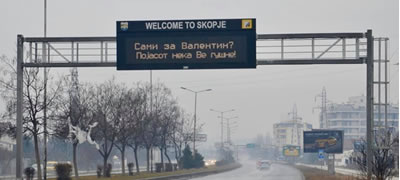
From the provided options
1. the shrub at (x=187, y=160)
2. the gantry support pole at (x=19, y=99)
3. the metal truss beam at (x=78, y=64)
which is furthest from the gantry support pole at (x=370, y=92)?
the shrub at (x=187, y=160)

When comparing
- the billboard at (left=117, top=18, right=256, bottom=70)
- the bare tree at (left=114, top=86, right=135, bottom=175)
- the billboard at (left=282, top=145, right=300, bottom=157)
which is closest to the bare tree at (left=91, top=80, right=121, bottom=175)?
the bare tree at (left=114, top=86, right=135, bottom=175)

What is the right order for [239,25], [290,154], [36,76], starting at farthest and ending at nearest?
[290,154]
[36,76]
[239,25]

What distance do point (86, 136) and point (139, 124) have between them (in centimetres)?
1154

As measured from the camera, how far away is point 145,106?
78875 millimetres

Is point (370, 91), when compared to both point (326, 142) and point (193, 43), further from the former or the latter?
point (326, 142)

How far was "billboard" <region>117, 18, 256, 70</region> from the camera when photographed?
35.2m

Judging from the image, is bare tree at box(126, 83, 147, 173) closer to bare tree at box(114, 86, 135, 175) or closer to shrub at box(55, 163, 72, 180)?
bare tree at box(114, 86, 135, 175)

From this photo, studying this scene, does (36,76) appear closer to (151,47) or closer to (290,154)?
(151,47)

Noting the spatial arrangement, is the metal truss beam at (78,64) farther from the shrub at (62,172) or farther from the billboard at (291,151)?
the billboard at (291,151)

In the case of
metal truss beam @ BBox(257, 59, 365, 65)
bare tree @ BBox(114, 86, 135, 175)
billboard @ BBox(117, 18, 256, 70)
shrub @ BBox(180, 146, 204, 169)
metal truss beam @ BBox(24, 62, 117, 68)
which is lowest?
shrub @ BBox(180, 146, 204, 169)

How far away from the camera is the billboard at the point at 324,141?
8025cm

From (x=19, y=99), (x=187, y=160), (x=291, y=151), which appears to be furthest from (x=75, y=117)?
(x=291, y=151)

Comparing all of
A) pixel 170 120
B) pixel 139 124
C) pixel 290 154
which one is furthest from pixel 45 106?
pixel 290 154

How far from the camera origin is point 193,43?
35.4 meters
